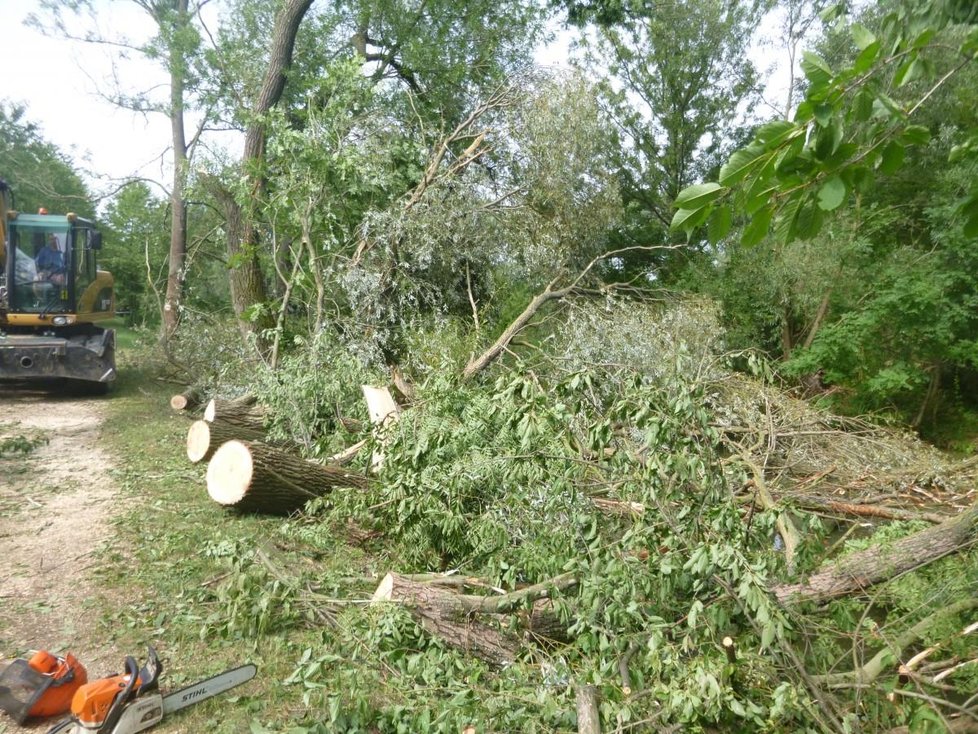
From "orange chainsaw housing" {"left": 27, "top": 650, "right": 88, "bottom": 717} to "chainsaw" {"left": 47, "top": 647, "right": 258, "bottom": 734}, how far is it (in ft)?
0.55

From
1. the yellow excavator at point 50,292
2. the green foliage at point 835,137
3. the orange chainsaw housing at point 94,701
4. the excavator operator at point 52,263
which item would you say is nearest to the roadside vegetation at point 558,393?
the green foliage at point 835,137

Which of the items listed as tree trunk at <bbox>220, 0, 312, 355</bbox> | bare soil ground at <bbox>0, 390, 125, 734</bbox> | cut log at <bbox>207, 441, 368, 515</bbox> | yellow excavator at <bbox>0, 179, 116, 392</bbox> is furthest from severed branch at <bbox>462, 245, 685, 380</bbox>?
yellow excavator at <bbox>0, 179, 116, 392</bbox>

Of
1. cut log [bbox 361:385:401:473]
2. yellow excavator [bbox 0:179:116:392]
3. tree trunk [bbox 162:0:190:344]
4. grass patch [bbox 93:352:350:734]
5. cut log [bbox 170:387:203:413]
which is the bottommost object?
grass patch [bbox 93:352:350:734]

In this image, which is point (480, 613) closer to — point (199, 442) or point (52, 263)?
point (199, 442)

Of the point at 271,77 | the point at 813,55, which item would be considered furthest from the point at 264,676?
the point at 271,77

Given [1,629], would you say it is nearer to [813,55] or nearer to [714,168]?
[813,55]

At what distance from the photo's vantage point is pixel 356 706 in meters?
3.14

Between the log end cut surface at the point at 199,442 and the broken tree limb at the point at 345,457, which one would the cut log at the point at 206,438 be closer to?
the log end cut surface at the point at 199,442

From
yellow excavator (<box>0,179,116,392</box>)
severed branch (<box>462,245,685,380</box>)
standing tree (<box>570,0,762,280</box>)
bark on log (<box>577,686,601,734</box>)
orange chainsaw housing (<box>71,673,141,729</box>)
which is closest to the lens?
orange chainsaw housing (<box>71,673,141,729</box>)

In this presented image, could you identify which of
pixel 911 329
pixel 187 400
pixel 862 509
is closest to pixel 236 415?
pixel 187 400

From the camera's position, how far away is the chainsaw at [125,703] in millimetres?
2857

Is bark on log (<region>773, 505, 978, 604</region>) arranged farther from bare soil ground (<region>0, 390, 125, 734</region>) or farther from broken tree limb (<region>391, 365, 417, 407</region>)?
broken tree limb (<region>391, 365, 417, 407</region>)

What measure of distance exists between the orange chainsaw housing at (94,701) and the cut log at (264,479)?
8.69 feet

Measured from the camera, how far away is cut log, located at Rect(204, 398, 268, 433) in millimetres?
7801
